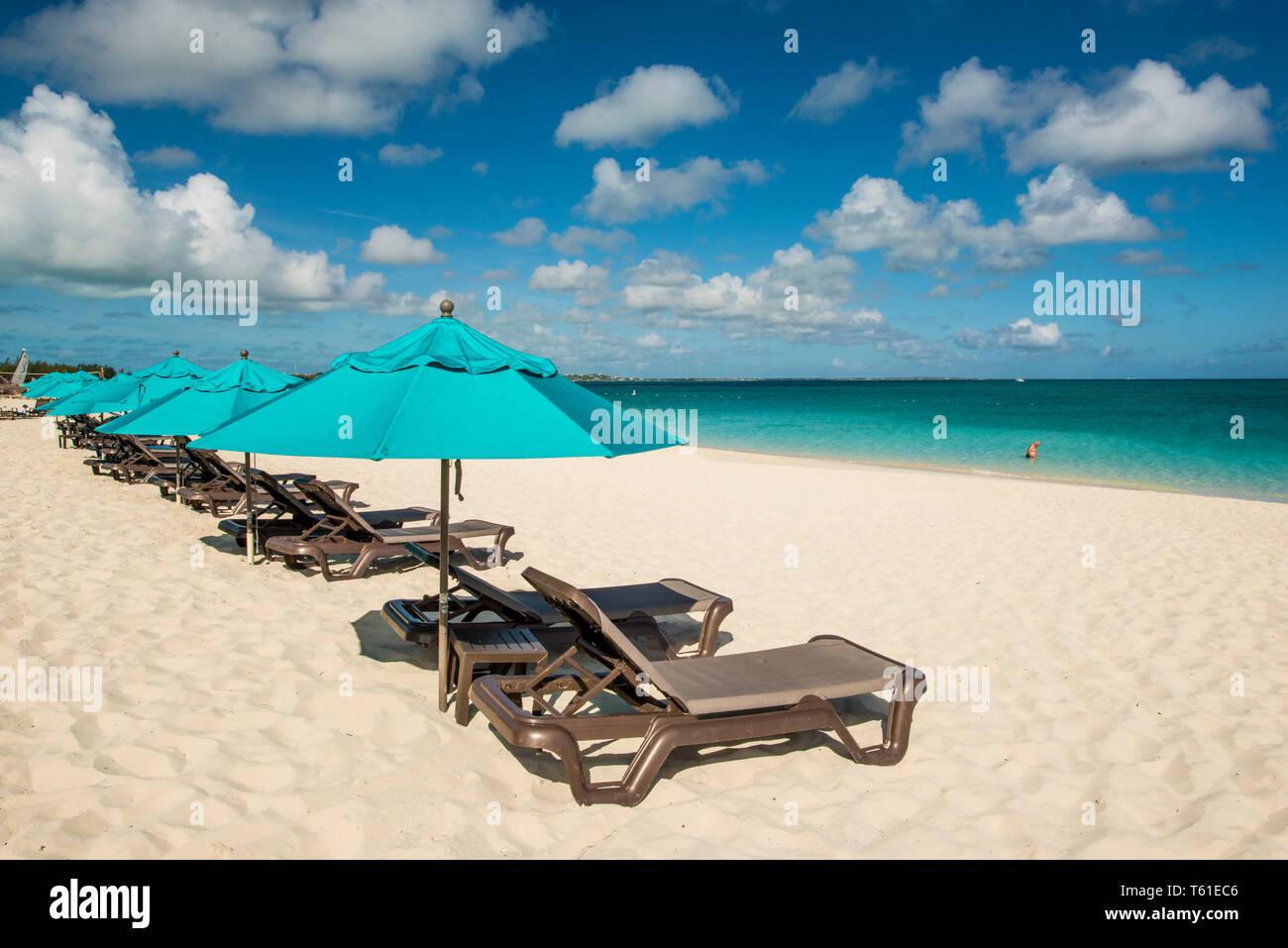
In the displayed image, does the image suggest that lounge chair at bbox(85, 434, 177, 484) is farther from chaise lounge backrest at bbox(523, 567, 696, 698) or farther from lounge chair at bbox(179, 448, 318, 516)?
chaise lounge backrest at bbox(523, 567, 696, 698)

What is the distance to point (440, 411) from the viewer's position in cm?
330

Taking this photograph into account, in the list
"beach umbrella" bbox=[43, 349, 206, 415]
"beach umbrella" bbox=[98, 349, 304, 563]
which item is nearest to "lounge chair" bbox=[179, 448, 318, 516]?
"beach umbrella" bbox=[43, 349, 206, 415]

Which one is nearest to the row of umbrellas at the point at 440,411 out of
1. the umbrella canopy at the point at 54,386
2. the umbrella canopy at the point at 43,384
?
the umbrella canopy at the point at 54,386

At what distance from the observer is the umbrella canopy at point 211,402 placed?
6.73 metres

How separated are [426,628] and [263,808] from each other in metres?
1.53

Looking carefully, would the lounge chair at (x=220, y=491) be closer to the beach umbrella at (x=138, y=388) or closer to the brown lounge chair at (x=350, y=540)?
the beach umbrella at (x=138, y=388)

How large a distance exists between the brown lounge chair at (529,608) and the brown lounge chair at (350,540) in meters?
1.68

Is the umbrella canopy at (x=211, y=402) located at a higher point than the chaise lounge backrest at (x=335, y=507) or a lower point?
higher

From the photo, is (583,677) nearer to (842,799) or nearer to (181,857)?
(842,799)

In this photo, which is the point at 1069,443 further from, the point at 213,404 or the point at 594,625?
the point at 594,625

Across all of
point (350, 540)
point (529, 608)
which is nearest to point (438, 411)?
point (529, 608)

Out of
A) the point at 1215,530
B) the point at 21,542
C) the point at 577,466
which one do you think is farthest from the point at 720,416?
the point at 21,542

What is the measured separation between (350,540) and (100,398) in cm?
1036
